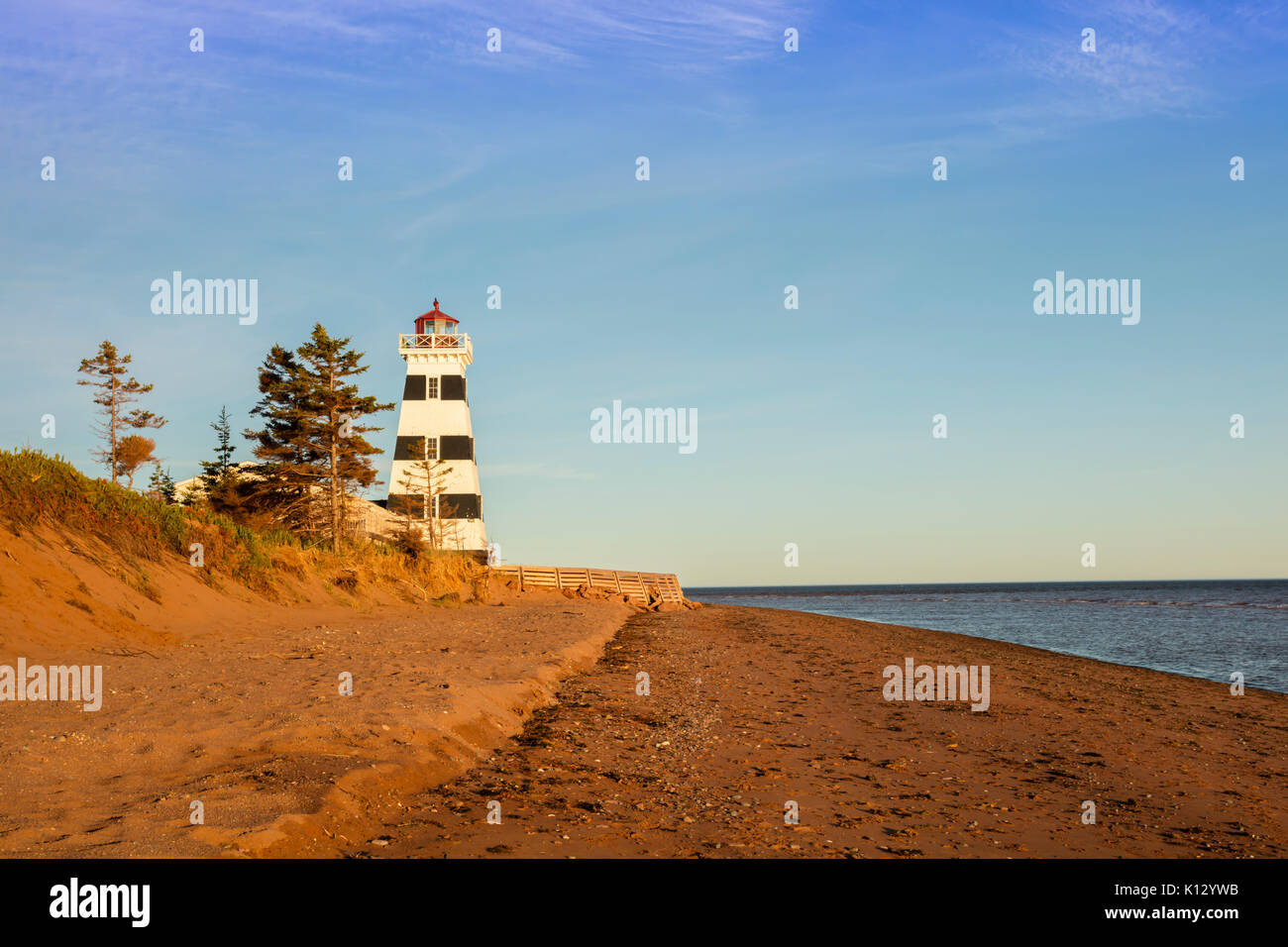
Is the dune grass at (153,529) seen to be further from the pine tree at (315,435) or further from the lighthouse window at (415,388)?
the lighthouse window at (415,388)

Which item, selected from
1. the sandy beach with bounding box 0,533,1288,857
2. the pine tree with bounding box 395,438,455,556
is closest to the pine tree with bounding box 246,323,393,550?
the pine tree with bounding box 395,438,455,556

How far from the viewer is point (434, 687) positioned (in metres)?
10.3

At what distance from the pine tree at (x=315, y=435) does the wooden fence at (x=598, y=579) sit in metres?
8.64

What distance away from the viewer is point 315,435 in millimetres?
33531

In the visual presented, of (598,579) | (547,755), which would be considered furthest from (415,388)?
(547,755)

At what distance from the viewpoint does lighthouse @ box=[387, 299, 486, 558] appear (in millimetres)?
40938

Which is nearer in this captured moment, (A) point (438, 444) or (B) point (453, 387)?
(A) point (438, 444)

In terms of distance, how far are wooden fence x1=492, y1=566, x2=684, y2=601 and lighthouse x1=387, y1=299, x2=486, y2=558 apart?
2.44 m

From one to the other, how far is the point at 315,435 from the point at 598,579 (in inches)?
637

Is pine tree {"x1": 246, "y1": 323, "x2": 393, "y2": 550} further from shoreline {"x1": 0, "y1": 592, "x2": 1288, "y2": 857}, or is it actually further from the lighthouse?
shoreline {"x1": 0, "y1": 592, "x2": 1288, "y2": 857}

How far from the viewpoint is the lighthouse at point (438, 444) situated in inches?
1612

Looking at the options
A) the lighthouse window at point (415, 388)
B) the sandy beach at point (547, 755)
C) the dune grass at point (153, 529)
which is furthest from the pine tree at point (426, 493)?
the sandy beach at point (547, 755)

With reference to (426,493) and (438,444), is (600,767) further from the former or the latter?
(438,444)
